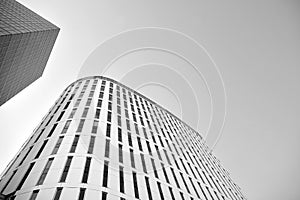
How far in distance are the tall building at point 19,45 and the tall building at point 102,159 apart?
1960 centimetres

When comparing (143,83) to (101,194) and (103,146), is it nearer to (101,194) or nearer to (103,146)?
(103,146)

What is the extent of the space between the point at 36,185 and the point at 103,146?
10.7 m

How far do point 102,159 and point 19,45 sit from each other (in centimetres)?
4977

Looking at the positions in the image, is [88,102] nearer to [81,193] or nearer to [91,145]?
[91,145]

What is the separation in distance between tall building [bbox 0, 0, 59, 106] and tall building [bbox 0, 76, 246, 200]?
19597mm

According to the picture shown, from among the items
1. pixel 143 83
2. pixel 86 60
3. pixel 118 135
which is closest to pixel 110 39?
pixel 86 60

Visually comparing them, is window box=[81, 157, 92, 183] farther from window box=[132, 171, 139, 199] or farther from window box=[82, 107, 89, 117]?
window box=[82, 107, 89, 117]

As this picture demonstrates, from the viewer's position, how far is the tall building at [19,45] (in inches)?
2322

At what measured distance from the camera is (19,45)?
63.9 metres

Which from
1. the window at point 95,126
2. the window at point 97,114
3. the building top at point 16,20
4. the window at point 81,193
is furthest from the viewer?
the building top at point 16,20

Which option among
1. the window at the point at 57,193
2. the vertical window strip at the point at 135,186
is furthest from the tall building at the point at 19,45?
the vertical window strip at the point at 135,186

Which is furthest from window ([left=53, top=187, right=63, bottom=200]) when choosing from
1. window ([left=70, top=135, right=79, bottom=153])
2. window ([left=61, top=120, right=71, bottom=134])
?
window ([left=61, top=120, right=71, bottom=134])

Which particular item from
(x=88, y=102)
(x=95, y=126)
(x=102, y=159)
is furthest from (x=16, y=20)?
(x=102, y=159)

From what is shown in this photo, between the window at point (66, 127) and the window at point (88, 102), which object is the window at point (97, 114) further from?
the window at point (66, 127)
